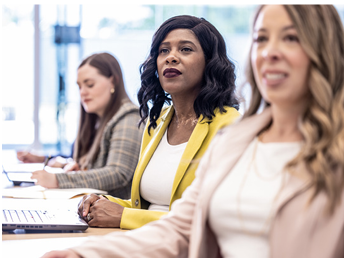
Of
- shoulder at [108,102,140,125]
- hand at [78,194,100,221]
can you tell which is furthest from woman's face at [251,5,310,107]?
shoulder at [108,102,140,125]

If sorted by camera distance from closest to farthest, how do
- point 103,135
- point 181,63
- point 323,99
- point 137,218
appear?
point 323,99
point 137,218
point 181,63
point 103,135

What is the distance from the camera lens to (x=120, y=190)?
238cm

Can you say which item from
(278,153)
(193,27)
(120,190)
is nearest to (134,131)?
(120,190)

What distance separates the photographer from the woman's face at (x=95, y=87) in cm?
282

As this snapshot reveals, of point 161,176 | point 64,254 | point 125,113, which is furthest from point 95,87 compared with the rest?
point 64,254

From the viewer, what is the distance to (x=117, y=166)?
7.61ft

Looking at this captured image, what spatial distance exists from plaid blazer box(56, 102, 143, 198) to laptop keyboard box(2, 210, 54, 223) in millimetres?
595

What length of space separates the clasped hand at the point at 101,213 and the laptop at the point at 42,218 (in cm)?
3

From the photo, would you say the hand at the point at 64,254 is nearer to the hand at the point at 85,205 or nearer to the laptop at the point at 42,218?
the laptop at the point at 42,218

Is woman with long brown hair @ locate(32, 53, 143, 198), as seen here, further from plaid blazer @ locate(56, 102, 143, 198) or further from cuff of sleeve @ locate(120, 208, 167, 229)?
cuff of sleeve @ locate(120, 208, 167, 229)

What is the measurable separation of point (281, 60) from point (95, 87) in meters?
2.07

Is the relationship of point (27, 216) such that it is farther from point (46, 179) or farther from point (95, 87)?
point (95, 87)

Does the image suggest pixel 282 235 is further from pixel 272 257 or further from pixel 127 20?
pixel 127 20

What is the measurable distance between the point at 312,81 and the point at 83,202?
3.50 ft
